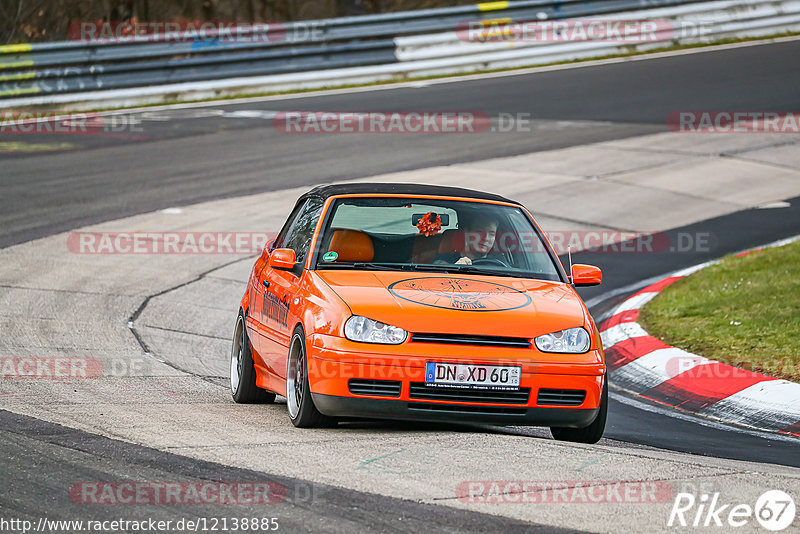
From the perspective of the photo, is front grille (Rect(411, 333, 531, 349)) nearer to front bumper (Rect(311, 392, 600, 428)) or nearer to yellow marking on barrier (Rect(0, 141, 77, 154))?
front bumper (Rect(311, 392, 600, 428))

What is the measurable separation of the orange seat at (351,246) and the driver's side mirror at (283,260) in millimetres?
249

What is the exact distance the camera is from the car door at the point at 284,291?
24.5 feet

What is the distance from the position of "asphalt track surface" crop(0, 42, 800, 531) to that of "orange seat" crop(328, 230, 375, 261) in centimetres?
195

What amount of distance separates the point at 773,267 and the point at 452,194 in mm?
5572

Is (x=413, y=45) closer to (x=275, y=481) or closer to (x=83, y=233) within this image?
(x=83, y=233)

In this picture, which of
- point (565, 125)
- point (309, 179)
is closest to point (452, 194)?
point (309, 179)

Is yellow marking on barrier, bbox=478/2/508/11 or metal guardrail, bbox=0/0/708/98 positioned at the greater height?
yellow marking on barrier, bbox=478/2/508/11

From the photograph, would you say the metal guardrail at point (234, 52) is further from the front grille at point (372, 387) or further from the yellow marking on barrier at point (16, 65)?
the front grille at point (372, 387)

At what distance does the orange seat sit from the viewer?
771 cm

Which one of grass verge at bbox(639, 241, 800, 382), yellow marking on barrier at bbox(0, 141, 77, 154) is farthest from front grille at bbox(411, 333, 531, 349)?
yellow marking on barrier at bbox(0, 141, 77, 154)

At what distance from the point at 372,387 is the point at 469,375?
1.74ft

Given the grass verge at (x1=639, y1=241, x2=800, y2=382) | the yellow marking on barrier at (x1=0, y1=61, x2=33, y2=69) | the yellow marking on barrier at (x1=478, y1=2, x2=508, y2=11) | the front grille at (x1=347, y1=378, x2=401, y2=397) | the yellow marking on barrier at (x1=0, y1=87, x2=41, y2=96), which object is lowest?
the grass verge at (x1=639, y1=241, x2=800, y2=382)

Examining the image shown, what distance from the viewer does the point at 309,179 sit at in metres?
17.6

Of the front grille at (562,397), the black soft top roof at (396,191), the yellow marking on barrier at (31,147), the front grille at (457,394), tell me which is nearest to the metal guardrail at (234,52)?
the yellow marking on barrier at (31,147)
